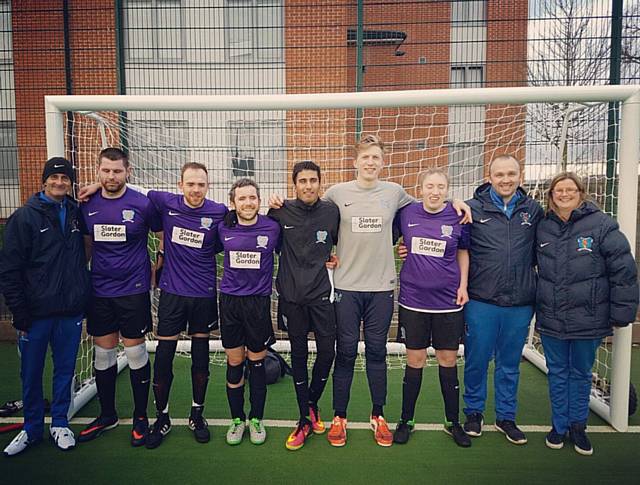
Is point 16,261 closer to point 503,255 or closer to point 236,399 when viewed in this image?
point 236,399

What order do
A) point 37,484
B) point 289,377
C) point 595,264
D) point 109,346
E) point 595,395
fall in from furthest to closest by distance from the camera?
point 289,377 → point 595,395 → point 109,346 → point 595,264 → point 37,484

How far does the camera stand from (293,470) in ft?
9.24

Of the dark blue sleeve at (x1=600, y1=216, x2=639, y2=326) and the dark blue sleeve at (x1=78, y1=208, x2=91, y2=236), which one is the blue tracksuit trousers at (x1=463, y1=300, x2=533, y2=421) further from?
the dark blue sleeve at (x1=78, y1=208, x2=91, y2=236)

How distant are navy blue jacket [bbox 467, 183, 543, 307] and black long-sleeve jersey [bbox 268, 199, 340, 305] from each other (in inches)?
36.9

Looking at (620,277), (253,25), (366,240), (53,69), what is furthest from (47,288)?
(253,25)

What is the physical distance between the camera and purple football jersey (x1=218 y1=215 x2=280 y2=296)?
2.94 m

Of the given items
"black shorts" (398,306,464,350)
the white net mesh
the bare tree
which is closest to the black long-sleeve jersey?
"black shorts" (398,306,464,350)

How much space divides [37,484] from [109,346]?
2.84 ft

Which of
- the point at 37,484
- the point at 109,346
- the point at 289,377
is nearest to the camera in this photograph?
the point at 37,484

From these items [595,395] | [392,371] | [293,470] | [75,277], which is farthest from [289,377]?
[595,395]

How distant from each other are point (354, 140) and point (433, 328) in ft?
8.43

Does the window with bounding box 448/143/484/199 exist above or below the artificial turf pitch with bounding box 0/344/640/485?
above

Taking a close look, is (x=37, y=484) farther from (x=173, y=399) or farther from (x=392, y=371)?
(x=392, y=371)

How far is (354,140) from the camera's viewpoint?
4961mm
